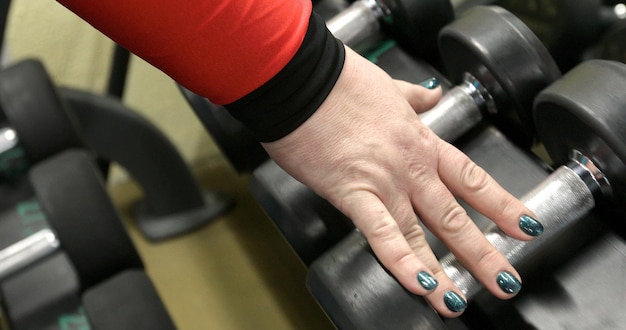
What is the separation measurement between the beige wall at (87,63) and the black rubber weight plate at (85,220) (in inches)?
19.5

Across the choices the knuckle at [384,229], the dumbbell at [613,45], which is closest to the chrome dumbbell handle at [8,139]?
the knuckle at [384,229]

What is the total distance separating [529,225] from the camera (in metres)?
0.58

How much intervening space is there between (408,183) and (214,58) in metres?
0.23

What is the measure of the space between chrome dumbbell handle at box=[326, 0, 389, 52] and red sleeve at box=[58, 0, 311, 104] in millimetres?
228

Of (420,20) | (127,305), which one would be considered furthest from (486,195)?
(127,305)

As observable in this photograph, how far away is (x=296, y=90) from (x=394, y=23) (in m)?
0.30

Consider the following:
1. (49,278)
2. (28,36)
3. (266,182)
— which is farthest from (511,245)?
(28,36)

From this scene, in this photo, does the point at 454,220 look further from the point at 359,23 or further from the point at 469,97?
the point at 359,23

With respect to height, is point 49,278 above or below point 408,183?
below

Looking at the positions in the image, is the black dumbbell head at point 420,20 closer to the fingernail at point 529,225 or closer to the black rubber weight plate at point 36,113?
the fingernail at point 529,225

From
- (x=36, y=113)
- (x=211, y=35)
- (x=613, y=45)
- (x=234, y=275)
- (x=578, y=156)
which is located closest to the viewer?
(x=211, y=35)

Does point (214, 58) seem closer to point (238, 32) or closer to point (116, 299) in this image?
point (238, 32)

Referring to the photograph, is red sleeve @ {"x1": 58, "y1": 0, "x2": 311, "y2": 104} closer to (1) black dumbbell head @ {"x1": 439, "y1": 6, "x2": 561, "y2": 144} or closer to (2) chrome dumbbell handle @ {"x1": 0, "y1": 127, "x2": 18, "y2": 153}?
(1) black dumbbell head @ {"x1": 439, "y1": 6, "x2": 561, "y2": 144}

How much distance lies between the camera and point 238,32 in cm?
53
